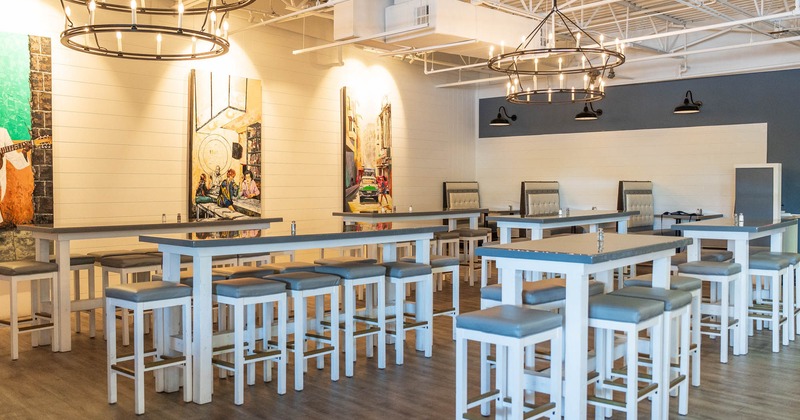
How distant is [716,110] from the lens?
10.8 m

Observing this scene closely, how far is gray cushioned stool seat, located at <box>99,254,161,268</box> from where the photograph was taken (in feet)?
19.0

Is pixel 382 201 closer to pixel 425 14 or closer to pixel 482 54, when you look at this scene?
pixel 482 54

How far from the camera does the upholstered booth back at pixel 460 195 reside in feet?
38.8

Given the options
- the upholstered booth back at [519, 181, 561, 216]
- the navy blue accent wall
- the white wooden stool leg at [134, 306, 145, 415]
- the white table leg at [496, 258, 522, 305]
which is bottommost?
the white wooden stool leg at [134, 306, 145, 415]

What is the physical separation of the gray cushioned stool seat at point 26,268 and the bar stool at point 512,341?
3.70m

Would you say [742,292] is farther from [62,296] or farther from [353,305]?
[62,296]

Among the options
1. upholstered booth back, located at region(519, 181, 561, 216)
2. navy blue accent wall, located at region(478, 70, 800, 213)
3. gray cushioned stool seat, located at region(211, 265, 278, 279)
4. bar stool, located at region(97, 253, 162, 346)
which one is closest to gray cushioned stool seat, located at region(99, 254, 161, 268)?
bar stool, located at region(97, 253, 162, 346)

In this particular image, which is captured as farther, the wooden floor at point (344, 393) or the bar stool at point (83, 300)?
the bar stool at point (83, 300)

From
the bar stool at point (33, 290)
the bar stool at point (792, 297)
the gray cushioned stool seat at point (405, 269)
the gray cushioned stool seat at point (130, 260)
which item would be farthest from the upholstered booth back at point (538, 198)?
the bar stool at point (33, 290)

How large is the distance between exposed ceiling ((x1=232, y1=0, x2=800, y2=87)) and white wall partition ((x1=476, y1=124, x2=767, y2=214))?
982mm

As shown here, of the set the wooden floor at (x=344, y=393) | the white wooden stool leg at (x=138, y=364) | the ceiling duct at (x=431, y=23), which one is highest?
the ceiling duct at (x=431, y=23)

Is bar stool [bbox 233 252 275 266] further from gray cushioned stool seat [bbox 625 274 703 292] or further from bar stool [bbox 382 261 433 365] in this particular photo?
gray cushioned stool seat [bbox 625 274 703 292]

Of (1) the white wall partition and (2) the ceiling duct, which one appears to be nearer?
(2) the ceiling duct

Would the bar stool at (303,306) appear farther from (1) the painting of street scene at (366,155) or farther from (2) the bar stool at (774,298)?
(1) the painting of street scene at (366,155)
